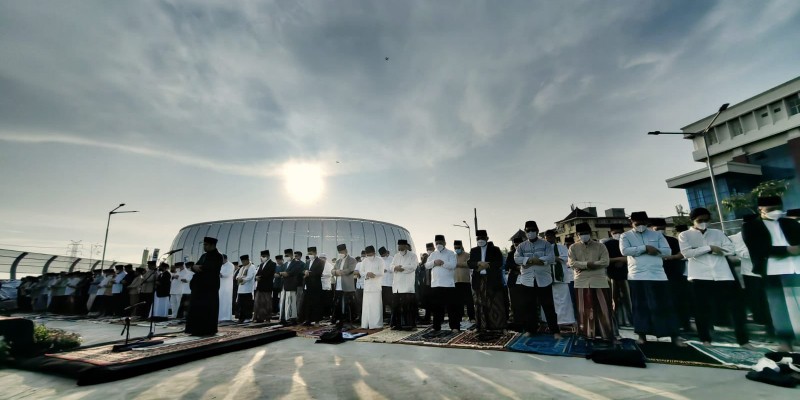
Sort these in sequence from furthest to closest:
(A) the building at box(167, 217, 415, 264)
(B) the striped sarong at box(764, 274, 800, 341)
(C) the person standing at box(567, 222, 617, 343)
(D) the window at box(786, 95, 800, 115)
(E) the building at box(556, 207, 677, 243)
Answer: (E) the building at box(556, 207, 677, 243) < (A) the building at box(167, 217, 415, 264) < (D) the window at box(786, 95, 800, 115) < (C) the person standing at box(567, 222, 617, 343) < (B) the striped sarong at box(764, 274, 800, 341)

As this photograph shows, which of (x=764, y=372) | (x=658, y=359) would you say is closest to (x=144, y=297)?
(x=658, y=359)

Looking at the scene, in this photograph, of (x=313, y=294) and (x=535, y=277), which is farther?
(x=313, y=294)

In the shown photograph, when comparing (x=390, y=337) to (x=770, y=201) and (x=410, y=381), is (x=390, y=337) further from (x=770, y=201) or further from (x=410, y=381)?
(x=770, y=201)

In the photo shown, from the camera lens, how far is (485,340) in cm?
529

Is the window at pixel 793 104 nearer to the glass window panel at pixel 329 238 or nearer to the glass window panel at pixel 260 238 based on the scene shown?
the glass window panel at pixel 329 238

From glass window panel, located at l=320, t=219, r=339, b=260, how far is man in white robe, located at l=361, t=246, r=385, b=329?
21276 mm

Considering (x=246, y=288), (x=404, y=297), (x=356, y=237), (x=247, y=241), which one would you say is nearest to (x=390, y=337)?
(x=404, y=297)

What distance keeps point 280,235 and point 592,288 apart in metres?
27.0

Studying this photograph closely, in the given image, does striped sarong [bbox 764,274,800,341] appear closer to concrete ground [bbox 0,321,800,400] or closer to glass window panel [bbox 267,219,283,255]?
concrete ground [bbox 0,321,800,400]

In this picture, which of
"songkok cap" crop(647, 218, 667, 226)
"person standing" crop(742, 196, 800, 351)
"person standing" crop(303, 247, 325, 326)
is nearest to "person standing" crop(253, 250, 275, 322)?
"person standing" crop(303, 247, 325, 326)

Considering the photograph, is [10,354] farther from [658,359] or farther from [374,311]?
[658,359]

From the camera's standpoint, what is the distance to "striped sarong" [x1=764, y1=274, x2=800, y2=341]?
156 inches

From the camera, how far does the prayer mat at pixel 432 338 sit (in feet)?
17.3

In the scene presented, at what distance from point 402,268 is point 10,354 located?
5.87 m
